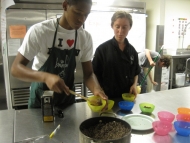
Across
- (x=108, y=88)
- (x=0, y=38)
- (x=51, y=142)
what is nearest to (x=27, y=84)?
(x=0, y=38)

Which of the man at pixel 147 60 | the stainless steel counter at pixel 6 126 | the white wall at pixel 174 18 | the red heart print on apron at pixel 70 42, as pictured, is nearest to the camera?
the stainless steel counter at pixel 6 126

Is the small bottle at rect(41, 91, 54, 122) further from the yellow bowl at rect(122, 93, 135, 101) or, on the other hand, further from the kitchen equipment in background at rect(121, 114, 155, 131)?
the yellow bowl at rect(122, 93, 135, 101)

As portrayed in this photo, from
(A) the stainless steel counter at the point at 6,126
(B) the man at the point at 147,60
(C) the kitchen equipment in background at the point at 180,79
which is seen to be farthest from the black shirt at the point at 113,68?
(C) the kitchen equipment in background at the point at 180,79

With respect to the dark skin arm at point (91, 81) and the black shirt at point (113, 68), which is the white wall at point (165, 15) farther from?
the dark skin arm at point (91, 81)

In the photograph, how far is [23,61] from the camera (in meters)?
1.18

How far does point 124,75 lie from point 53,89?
30.8 inches

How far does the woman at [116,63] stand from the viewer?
164 centimetres

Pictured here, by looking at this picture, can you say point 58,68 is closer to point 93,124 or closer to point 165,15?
point 93,124

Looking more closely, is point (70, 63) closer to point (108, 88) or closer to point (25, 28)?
point (108, 88)

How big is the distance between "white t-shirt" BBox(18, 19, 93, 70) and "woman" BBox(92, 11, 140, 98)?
325mm

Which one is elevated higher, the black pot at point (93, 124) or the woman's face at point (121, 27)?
Answer: the woman's face at point (121, 27)

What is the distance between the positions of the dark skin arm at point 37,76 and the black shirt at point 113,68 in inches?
24.8

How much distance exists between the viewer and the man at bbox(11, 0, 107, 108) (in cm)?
114

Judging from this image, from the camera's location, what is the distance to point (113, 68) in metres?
1.66
